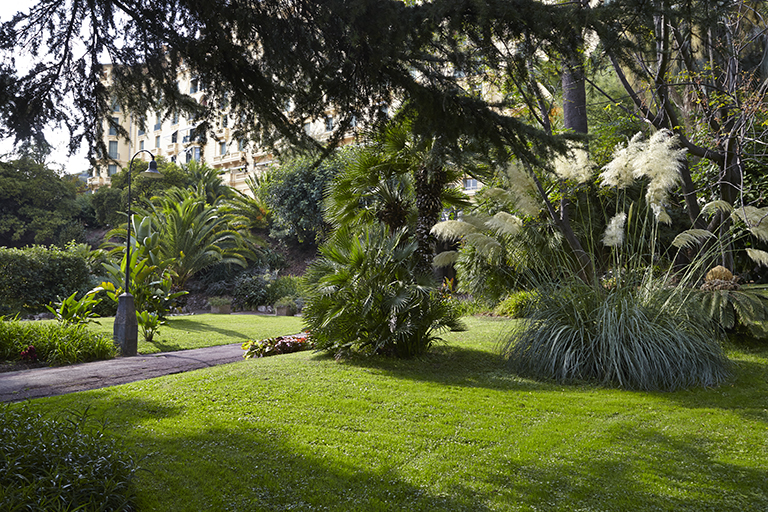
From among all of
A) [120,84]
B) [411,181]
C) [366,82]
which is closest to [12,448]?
[120,84]

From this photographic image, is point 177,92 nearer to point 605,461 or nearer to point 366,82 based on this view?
point 366,82

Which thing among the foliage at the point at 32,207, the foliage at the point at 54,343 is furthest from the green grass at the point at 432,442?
the foliage at the point at 32,207

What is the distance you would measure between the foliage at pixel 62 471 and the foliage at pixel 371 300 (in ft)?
13.7

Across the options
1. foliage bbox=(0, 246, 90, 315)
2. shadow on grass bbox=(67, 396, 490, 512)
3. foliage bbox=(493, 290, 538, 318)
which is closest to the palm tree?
foliage bbox=(0, 246, 90, 315)

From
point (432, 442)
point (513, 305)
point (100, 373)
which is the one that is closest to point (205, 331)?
point (100, 373)

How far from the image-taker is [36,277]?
14.6 meters

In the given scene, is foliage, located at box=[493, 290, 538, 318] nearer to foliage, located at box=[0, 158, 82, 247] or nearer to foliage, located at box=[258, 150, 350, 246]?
foliage, located at box=[258, 150, 350, 246]

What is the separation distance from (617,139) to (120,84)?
9848mm

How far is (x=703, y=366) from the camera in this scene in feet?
19.5

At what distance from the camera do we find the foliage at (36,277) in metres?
13.8

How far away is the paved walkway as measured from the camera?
19.9 ft

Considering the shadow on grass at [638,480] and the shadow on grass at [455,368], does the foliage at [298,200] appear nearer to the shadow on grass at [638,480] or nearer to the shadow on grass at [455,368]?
the shadow on grass at [455,368]

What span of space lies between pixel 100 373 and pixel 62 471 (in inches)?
195

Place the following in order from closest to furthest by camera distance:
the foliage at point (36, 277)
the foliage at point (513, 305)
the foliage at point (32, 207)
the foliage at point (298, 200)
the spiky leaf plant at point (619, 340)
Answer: the spiky leaf plant at point (619, 340), the foliage at point (513, 305), the foliage at point (36, 277), the foliage at point (298, 200), the foliage at point (32, 207)
